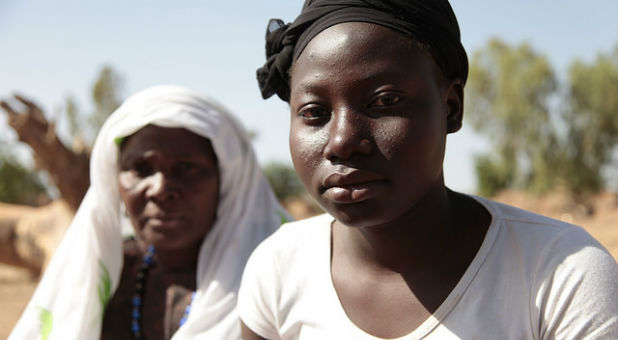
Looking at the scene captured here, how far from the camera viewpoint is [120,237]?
2875 mm

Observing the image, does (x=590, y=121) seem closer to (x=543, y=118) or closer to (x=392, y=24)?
(x=543, y=118)

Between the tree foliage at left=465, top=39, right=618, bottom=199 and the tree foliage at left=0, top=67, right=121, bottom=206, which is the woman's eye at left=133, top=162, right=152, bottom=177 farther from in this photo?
the tree foliage at left=465, top=39, right=618, bottom=199

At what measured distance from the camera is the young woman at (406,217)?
51.3 inches

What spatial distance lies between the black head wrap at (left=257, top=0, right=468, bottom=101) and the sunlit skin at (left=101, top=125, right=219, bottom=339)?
1.09 metres

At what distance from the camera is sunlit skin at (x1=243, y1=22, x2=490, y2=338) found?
1.31 metres

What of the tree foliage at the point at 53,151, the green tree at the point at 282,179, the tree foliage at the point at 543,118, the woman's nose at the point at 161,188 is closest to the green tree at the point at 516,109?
the tree foliage at the point at 543,118

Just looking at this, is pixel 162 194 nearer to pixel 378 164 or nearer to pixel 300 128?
pixel 300 128

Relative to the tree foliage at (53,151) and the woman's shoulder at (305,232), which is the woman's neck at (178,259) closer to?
the woman's shoulder at (305,232)

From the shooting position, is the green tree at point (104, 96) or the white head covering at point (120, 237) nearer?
the white head covering at point (120, 237)

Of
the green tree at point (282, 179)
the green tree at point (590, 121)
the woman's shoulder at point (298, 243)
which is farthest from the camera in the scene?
the green tree at point (282, 179)

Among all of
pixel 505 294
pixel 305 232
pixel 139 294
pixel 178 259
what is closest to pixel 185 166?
pixel 178 259

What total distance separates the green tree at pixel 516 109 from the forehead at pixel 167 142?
837 inches

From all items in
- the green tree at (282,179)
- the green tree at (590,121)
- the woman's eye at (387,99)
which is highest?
the woman's eye at (387,99)

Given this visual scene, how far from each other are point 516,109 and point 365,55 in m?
22.2
